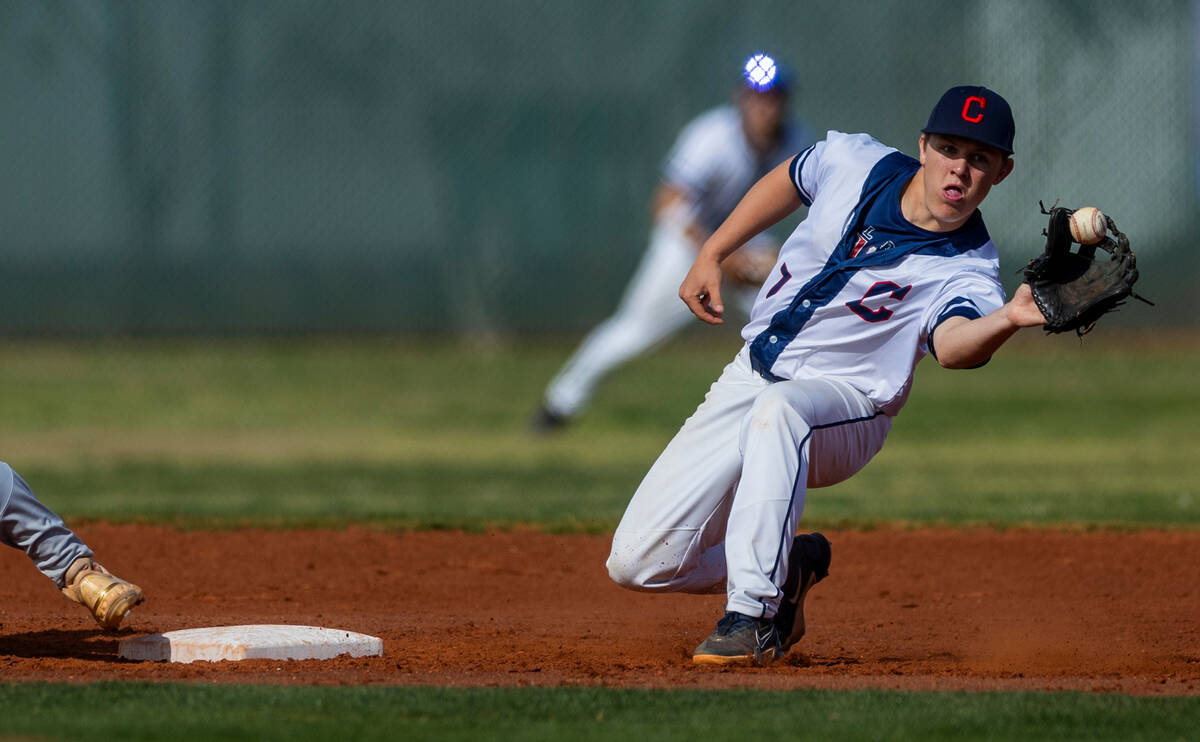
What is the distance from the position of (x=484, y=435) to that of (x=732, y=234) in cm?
715

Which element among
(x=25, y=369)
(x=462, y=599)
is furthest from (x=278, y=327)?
(x=462, y=599)

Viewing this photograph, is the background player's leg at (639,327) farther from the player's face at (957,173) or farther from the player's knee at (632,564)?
the player's face at (957,173)

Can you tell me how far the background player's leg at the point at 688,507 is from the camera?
5.20m

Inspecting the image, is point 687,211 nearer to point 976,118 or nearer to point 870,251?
point 870,251

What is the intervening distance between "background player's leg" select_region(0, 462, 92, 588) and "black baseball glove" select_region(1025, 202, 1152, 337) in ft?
9.06

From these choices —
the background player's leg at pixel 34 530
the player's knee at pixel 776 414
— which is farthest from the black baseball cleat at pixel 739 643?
the background player's leg at pixel 34 530

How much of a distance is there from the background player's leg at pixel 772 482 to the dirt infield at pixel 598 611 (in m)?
0.25

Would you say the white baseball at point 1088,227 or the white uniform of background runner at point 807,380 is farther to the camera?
the white uniform of background runner at point 807,380

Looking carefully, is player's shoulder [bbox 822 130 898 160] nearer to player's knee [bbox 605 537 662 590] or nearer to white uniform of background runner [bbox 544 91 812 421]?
player's knee [bbox 605 537 662 590]

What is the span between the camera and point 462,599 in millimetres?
6543

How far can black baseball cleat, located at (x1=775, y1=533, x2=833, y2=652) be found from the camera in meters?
5.20

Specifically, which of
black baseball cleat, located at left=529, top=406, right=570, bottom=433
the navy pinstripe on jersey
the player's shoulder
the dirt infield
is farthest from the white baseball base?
black baseball cleat, located at left=529, top=406, right=570, bottom=433

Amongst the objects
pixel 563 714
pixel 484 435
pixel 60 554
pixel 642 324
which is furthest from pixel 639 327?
pixel 563 714

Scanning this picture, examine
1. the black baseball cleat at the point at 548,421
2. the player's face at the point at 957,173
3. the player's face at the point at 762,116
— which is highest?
the player's face at the point at 762,116
